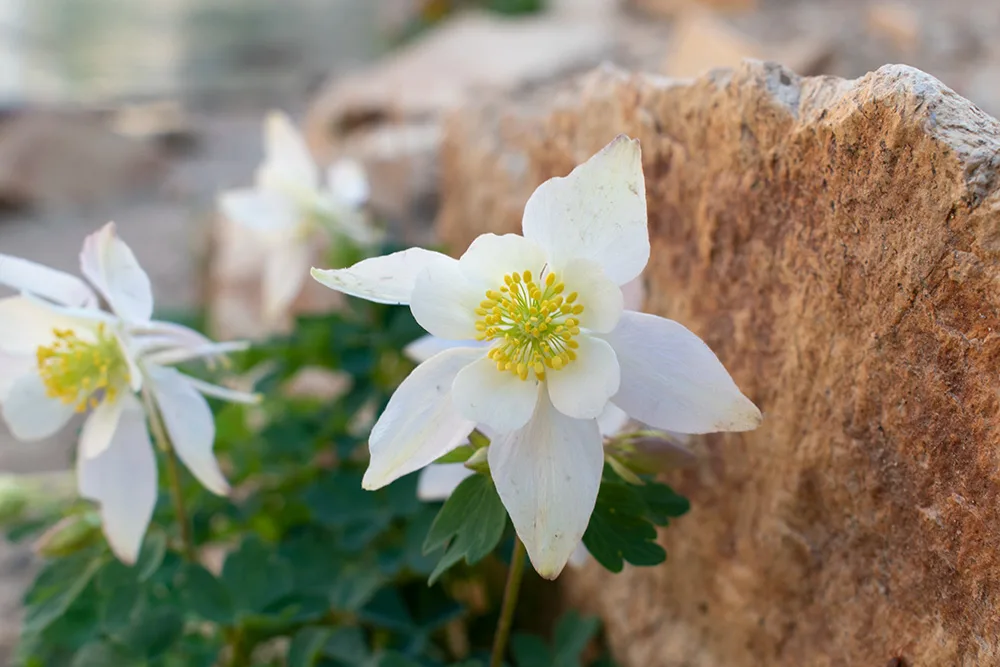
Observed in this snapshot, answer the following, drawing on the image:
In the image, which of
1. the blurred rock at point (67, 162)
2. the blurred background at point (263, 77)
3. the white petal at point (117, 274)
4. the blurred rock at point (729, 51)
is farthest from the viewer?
the blurred rock at point (67, 162)

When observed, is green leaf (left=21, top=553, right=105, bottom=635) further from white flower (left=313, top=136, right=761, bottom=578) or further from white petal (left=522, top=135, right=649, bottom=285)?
white petal (left=522, top=135, right=649, bottom=285)

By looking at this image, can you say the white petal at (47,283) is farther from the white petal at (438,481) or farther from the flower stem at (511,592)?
the flower stem at (511,592)

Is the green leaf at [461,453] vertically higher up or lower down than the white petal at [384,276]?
lower down

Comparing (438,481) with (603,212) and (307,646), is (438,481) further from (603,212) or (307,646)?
(603,212)

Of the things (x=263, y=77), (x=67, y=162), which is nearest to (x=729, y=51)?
(x=67, y=162)

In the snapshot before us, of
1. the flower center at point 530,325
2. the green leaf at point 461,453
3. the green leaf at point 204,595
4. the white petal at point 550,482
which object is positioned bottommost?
the green leaf at point 204,595

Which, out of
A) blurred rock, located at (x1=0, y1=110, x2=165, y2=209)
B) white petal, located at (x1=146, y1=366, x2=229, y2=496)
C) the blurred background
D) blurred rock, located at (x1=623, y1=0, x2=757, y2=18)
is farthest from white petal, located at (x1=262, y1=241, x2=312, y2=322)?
blurred rock, located at (x1=0, y1=110, x2=165, y2=209)

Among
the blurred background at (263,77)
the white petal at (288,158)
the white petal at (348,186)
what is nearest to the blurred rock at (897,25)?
the blurred background at (263,77)
